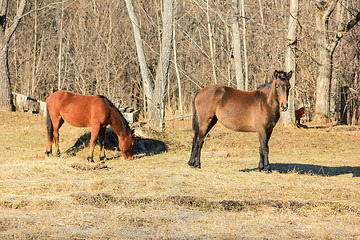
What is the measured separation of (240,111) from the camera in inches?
377

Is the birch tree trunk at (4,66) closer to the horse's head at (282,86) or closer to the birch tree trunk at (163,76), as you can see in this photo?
the birch tree trunk at (163,76)

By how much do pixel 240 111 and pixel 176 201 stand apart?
3702 millimetres

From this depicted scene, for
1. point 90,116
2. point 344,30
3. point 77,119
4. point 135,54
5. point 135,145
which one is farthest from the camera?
point 135,54

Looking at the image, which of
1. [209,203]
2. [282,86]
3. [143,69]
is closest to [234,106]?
[282,86]

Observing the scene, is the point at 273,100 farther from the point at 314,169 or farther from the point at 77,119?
the point at 77,119

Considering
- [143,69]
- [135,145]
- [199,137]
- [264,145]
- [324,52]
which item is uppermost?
[324,52]

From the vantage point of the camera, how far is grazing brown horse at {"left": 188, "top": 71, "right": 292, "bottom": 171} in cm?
936

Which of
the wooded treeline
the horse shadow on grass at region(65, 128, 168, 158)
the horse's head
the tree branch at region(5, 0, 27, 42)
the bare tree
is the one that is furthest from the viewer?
the wooded treeline

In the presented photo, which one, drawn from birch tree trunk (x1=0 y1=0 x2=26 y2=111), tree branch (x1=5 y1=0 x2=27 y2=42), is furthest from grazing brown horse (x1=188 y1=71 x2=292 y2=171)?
tree branch (x1=5 y1=0 x2=27 y2=42)

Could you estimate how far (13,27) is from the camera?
21.0 m

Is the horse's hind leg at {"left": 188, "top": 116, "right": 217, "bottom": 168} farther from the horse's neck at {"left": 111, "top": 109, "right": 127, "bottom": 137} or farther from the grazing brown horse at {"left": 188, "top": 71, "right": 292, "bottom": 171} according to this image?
the horse's neck at {"left": 111, "top": 109, "right": 127, "bottom": 137}

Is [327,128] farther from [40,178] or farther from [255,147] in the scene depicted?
[40,178]

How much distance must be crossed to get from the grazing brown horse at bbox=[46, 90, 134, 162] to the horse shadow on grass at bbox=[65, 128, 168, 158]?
1.03 meters

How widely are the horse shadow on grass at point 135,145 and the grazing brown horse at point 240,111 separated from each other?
336 centimetres
